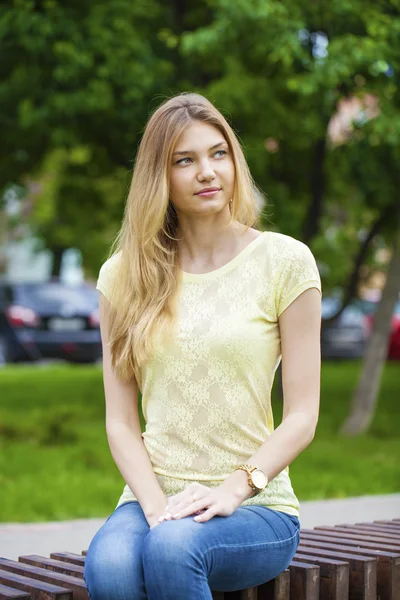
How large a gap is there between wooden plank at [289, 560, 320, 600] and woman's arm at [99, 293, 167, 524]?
1.61 ft

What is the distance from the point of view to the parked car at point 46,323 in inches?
813

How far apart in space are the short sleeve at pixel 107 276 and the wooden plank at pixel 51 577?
Result: 896mm

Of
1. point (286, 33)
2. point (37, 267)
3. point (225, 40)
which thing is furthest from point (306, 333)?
point (37, 267)

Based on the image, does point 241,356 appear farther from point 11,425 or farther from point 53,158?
point 53,158

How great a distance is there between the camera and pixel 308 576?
3.51 m

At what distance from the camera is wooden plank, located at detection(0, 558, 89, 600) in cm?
336

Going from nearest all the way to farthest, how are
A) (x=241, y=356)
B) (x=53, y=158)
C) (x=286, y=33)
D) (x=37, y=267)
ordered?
(x=241, y=356) → (x=286, y=33) → (x=53, y=158) → (x=37, y=267)

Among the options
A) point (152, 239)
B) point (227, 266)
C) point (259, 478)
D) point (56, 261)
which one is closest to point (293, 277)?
point (227, 266)

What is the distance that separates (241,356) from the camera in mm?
3422

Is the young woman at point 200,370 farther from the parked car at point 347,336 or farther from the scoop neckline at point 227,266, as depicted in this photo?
the parked car at point 347,336

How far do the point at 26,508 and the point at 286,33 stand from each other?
468cm

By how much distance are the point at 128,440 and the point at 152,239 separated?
658 millimetres

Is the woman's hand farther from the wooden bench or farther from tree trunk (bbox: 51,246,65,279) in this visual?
tree trunk (bbox: 51,246,65,279)

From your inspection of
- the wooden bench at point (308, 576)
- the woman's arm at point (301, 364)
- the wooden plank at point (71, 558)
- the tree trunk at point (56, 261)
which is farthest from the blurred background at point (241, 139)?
the tree trunk at point (56, 261)
